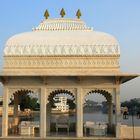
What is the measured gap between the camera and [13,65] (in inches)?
610

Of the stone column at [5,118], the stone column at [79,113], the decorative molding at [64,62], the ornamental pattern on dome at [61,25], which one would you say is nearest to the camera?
the stone column at [79,113]

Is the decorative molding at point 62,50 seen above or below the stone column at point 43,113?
above

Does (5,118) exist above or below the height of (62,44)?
below

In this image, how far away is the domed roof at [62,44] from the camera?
15484 millimetres

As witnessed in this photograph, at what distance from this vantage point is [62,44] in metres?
15.7

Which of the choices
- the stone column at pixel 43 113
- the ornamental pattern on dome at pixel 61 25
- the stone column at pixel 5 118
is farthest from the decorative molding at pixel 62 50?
the stone column at pixel 5 118

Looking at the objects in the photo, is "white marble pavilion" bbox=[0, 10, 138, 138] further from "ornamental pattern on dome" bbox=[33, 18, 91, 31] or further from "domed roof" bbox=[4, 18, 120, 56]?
"ornamental pattern on dome" bbox=[33, 18, 91, 31]

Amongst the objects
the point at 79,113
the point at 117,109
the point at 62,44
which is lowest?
the point at 79,113

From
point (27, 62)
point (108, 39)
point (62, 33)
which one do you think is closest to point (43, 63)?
point (27, 62)

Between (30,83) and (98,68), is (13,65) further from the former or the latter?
(98,68)

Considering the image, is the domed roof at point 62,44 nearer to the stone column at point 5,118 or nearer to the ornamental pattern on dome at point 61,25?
the ornamental pattern on dome at point 61,25

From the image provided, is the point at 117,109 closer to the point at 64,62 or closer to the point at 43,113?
the point at 64,62

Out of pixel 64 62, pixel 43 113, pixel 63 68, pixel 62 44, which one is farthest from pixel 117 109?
pixel 62 44

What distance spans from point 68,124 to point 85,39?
4823 mm
